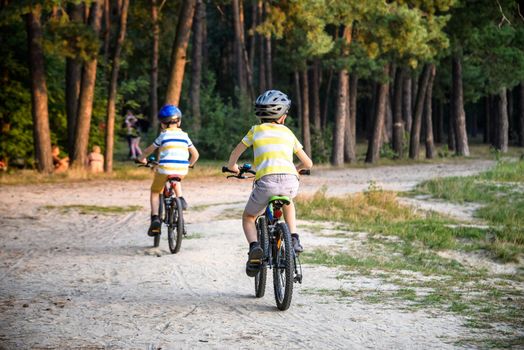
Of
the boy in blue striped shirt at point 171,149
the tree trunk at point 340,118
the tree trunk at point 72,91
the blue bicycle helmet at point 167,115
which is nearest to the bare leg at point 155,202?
the boy in blue striped shirt at point 171,149

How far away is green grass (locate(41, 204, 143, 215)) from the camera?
19.7m

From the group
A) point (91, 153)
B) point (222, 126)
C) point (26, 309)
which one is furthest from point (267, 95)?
point (222, 126)

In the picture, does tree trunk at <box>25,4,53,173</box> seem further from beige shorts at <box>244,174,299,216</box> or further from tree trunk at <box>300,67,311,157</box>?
beige shorts at <box>244,174,299,216</box>

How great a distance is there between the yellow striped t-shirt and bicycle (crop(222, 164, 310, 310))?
282 mm

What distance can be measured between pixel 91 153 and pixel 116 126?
2970mm

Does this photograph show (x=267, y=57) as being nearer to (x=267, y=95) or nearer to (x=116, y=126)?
(x=116, y=126)

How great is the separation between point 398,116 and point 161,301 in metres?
31.5

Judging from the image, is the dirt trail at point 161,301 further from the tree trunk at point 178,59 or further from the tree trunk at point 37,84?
the tree trunk at point 178,59

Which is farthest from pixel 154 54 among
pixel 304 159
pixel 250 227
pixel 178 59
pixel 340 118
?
pixel 304 159

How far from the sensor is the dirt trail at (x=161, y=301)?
7.90 metres

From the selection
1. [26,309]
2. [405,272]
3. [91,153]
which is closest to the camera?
[26,309]

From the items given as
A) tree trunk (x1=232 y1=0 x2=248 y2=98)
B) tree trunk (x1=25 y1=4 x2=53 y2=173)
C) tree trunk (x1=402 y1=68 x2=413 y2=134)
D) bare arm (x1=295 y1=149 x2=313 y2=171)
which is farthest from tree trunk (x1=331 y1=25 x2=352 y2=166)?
bare arm (x1=295 y1=149 x2=313 y2=171)

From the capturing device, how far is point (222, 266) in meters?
12.2

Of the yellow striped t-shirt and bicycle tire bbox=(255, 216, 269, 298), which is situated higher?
the yellow striped t-shirt
